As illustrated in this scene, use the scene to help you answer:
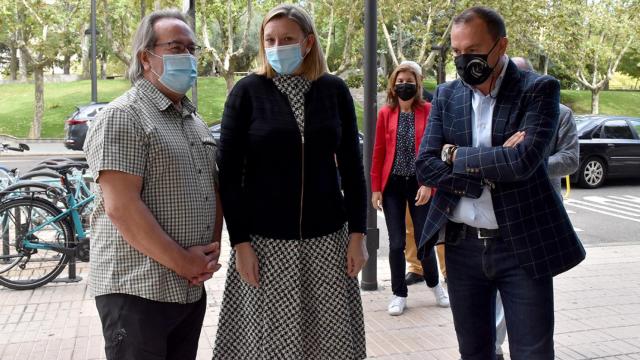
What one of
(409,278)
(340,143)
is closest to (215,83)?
(409,278)

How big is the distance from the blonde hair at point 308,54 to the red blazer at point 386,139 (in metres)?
2.40

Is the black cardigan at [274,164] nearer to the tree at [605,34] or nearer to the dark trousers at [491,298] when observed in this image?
the dark trousers at [491,298]

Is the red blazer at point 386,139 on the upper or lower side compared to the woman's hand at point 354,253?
upper

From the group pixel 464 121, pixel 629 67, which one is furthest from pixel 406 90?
pixel 629 67

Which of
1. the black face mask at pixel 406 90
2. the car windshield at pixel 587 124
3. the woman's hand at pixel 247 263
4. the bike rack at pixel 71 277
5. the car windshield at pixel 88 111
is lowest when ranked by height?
the bike rack at pixel 71 277

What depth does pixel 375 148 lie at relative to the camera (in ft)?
17.4

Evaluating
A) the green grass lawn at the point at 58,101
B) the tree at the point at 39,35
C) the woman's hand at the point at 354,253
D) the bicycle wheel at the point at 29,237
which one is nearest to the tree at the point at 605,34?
the green grass lawn at the point at 58,101

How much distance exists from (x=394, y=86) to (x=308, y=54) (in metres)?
2.51

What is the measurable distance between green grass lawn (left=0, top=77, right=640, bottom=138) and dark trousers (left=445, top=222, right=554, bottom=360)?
89.6ft

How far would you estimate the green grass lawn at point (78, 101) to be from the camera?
32344 millimetres

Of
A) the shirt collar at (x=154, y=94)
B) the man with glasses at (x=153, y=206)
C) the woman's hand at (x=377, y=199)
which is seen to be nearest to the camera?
the man with glasses at (x=153, y=206)

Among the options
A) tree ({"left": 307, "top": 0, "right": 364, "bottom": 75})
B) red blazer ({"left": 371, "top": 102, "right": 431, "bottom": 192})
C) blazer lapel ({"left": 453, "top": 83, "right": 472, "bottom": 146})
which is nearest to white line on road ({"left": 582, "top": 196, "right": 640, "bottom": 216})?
red blazer ({"left": 371, "top": 102, "right": 431, "bottom": 192})

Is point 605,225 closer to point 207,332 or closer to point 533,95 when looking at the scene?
point 207,332

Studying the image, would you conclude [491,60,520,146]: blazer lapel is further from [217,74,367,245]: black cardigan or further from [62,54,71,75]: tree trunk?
[62,54,71,75]: tree trunk
